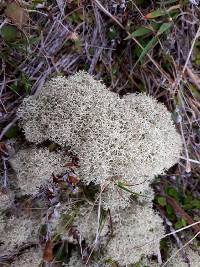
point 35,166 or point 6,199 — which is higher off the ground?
point 35,166

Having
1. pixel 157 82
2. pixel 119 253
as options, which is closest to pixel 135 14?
pixel 157 82

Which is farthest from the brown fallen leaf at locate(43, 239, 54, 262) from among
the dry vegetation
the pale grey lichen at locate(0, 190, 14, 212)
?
the pale grey lichen at locate(0, 190, 14, 212)

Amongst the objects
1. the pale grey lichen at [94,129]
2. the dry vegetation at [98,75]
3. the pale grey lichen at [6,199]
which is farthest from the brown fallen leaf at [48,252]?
the pale grey lichen at [94,129]

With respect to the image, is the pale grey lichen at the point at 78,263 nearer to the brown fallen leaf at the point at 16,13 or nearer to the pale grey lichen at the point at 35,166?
the pale grey lichen at the point at 35,166

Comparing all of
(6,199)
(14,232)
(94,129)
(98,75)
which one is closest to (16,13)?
(98,75)

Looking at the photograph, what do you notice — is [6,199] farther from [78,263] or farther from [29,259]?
[78,263]
